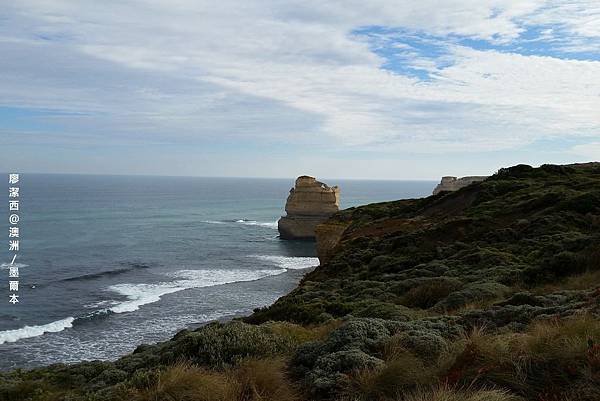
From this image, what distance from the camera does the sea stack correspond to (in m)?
79.9

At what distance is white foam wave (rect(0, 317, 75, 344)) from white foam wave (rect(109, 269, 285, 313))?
3.75 meters

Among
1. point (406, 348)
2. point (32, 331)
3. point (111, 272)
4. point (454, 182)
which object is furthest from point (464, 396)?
point (454, 182)

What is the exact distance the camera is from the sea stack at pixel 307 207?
79938 mm

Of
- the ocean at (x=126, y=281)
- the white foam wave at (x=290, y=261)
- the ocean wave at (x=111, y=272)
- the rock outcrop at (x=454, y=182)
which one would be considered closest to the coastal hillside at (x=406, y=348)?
the ocean at (x=126, y=281)

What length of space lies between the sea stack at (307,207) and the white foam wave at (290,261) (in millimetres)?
17952

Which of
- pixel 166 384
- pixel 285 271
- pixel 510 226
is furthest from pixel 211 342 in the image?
pixel 285 271

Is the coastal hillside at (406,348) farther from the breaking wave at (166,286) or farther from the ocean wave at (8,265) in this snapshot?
the ocean wave at (8,265)

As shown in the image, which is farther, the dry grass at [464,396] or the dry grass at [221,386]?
the dry grass at [221,386]

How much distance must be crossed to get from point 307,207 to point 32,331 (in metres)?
54.1

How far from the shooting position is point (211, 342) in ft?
26.4

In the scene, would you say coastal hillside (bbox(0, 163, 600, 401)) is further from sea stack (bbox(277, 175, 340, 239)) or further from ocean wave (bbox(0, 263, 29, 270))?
sea stack (bbox(277, 175, 340, 239))

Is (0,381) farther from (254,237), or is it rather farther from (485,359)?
(254,237)

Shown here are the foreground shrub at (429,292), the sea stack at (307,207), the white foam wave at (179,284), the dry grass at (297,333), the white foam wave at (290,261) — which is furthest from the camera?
the sea stack at (307,207)

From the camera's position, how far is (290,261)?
5850cm
